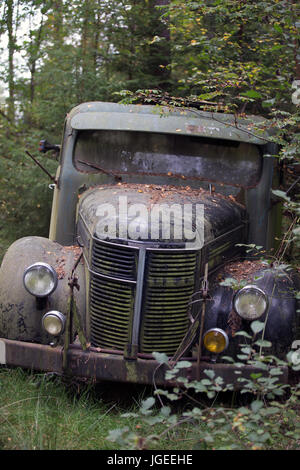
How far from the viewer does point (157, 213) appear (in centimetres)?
396

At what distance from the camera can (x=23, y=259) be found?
4.32 metres

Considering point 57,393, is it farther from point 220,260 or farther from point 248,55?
point 248,55

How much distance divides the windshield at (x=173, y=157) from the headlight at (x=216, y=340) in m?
1.97

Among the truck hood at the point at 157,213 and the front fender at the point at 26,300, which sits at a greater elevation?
the truck hood at the point at 157,213

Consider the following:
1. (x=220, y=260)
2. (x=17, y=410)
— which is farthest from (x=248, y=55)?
(x=17, y=410)

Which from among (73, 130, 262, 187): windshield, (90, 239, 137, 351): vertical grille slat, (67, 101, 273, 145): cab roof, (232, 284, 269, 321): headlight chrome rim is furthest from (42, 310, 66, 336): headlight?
(67, 101, 273, 145): cab roof

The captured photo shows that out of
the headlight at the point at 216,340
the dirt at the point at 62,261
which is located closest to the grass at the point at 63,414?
the headlight at the point at 216,340

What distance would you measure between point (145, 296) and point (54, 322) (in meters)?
0.73

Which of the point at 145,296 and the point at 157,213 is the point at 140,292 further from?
the point at 157,213

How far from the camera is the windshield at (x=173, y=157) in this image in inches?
205

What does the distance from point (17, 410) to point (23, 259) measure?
1305mm

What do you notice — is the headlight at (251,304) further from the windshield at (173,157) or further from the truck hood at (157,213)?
the windshield at (173,157)

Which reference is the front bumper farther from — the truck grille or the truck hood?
the truck hood

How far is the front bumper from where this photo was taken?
3.63 metres
